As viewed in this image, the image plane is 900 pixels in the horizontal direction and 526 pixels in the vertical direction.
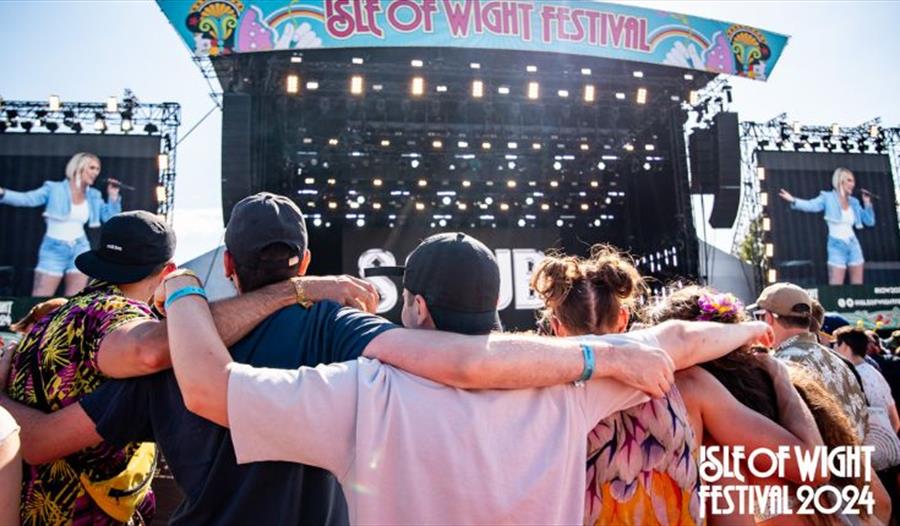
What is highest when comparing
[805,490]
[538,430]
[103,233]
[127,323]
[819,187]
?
[819,187]

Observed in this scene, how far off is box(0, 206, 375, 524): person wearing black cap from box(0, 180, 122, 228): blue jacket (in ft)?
43.7

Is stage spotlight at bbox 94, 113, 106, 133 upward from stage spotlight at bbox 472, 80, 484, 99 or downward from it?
downward

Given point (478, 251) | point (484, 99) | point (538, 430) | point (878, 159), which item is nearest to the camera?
point (538, 430)

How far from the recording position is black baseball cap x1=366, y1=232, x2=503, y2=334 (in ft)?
4.58

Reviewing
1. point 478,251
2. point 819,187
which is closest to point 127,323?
point 478,251

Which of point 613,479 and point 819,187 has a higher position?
point 819,187

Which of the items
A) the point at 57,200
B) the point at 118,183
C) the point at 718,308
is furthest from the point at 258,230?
the point at 57,200

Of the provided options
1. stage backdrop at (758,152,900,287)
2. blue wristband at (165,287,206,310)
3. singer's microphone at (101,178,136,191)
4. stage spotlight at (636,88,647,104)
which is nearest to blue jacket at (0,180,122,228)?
singer's microphone at (101,178,136,191)

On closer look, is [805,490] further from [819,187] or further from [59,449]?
[819,187]

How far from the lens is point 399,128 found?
46.8ft

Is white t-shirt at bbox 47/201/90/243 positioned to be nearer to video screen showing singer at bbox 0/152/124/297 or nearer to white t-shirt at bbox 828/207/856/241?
video screen showing singer at bbox 0/152/124/297

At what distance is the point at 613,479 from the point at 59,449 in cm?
151

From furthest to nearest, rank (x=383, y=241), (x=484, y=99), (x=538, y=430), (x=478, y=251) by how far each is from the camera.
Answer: (x=383, y=241)
(x=484, y=99)
(x=478, y=251)
(x=538, y=430)

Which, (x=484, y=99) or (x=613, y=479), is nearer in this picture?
(x=613, y=479)
